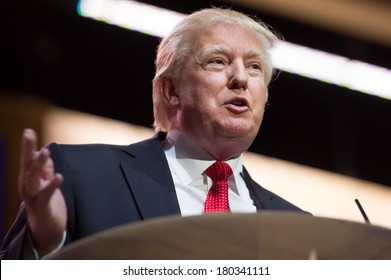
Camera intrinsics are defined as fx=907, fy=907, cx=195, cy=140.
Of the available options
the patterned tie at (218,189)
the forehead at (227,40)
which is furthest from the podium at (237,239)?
the forehead at (227,40)

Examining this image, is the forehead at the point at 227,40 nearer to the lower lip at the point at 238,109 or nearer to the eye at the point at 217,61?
the eye at the point at 217,61

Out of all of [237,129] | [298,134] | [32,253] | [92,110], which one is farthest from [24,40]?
[32,253]

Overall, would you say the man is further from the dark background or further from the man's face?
the dark background

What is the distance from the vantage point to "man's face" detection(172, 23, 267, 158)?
2.21m

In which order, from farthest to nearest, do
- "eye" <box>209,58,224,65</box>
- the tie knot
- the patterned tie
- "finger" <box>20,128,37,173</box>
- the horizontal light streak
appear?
the horizontal light streak < "eye" <box>209,58,224,65</box> < the tie knot < the patterned tie < "finger" <box>20,128,37,173</box>

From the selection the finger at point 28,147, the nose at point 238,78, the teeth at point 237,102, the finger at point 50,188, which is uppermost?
the nose at point 238,78

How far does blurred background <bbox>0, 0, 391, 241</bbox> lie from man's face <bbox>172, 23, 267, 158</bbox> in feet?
4.35

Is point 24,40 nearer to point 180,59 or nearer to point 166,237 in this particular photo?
point 180,59

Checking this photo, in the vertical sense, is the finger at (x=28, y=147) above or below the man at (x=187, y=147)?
below

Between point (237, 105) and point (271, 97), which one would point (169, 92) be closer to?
point (237, 105)

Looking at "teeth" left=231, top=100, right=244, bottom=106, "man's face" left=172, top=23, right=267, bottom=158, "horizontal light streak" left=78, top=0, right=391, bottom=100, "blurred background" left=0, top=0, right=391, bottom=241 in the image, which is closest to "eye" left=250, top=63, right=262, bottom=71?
"man's face" left=172, top=23, right=267, bottom=158

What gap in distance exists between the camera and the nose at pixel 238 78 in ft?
7.34

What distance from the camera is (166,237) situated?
119 centimetres
